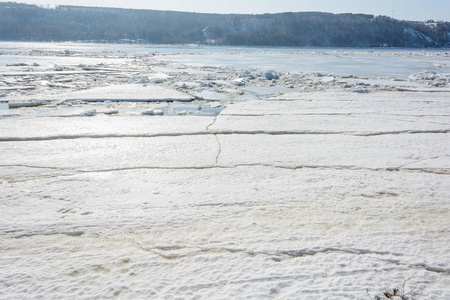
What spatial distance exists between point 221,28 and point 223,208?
225 ft

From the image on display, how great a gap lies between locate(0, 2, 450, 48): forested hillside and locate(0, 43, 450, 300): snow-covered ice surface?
5312cm

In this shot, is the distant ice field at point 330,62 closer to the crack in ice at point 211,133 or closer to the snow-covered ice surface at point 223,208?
the crack in ice at point 211,133

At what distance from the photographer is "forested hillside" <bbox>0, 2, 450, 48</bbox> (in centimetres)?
5747

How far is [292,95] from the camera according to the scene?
5.05m

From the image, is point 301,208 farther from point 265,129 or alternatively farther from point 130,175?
point 265,129

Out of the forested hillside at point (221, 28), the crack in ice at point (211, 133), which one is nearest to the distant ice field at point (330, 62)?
the crack in ice at point (211, 133)

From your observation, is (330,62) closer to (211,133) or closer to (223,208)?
(211,133)

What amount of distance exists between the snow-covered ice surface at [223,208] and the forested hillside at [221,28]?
53.1 m

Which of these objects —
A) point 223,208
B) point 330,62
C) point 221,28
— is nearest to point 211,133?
point 223,208

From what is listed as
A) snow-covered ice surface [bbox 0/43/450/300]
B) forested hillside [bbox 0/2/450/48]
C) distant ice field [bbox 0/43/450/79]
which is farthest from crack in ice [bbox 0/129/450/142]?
forested hillside [bbox 0/2/450/48]

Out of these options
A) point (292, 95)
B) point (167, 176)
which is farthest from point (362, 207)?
point (292, 95)

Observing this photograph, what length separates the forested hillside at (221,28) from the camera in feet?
189

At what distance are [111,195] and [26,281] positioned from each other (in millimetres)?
652

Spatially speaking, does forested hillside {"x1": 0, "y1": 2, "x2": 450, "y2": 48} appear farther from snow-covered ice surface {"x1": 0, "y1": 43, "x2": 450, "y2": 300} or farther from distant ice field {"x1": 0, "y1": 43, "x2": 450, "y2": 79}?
snow-covered ice surface {"x1": 0, "y1": 43, "x2": 450, "y2": 300}
